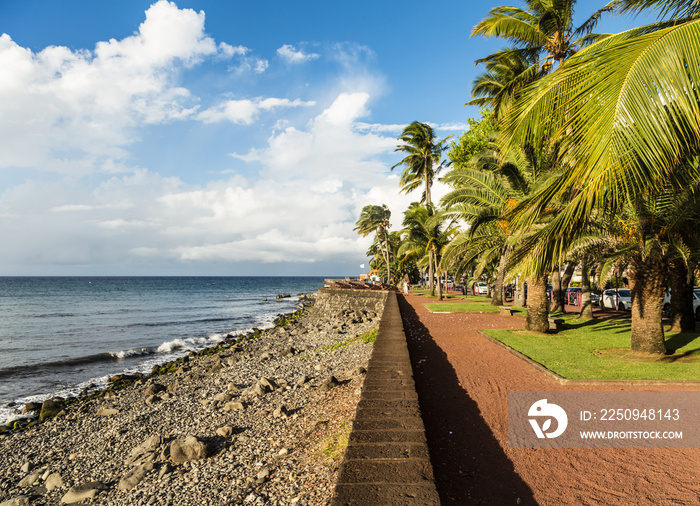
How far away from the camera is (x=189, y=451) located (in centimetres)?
540

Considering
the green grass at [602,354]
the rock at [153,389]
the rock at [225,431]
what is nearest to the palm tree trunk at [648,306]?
the green grass at [602,354]

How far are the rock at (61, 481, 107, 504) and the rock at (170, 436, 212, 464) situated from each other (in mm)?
928

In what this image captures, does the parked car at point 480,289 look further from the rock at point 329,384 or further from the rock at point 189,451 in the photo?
the rock at point 189,451

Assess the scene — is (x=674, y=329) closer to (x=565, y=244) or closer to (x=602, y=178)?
(x=565, y=244)

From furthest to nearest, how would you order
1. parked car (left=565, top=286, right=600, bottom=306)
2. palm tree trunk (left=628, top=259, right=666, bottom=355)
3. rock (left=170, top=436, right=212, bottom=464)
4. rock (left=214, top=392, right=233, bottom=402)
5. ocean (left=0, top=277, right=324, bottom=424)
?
parked car (left=565, top=286, right=600, bottom=306)
ocean (left=0, top=277, right=324, bottom=424)
rock (left=214, top=392, right=233, bottom=402)
palm tree trunk (left=628, top=259, right=666, bottom=355)
rock (left=170, top=436, right=212, bottom=464)

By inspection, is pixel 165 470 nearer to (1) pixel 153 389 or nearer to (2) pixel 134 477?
(2) pixel 134 477

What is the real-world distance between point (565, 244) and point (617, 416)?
246 centimetres

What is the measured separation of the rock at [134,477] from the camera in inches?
197

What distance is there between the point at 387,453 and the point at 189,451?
10.8 ft

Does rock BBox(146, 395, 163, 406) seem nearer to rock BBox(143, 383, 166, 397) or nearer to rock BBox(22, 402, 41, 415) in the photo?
rock BBox(143, 383, 166, 397)

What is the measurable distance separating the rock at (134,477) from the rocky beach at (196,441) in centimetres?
1

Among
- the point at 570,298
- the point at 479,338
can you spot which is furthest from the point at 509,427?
the point at 570,298

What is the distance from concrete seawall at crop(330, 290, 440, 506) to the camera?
295cm

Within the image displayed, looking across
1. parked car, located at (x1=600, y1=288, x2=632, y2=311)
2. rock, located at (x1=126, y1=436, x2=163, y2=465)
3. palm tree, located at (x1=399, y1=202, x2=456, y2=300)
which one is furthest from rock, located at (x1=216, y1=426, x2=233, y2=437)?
palm tree, located at (x1=399, y1=202, x2=456, y2=300)
